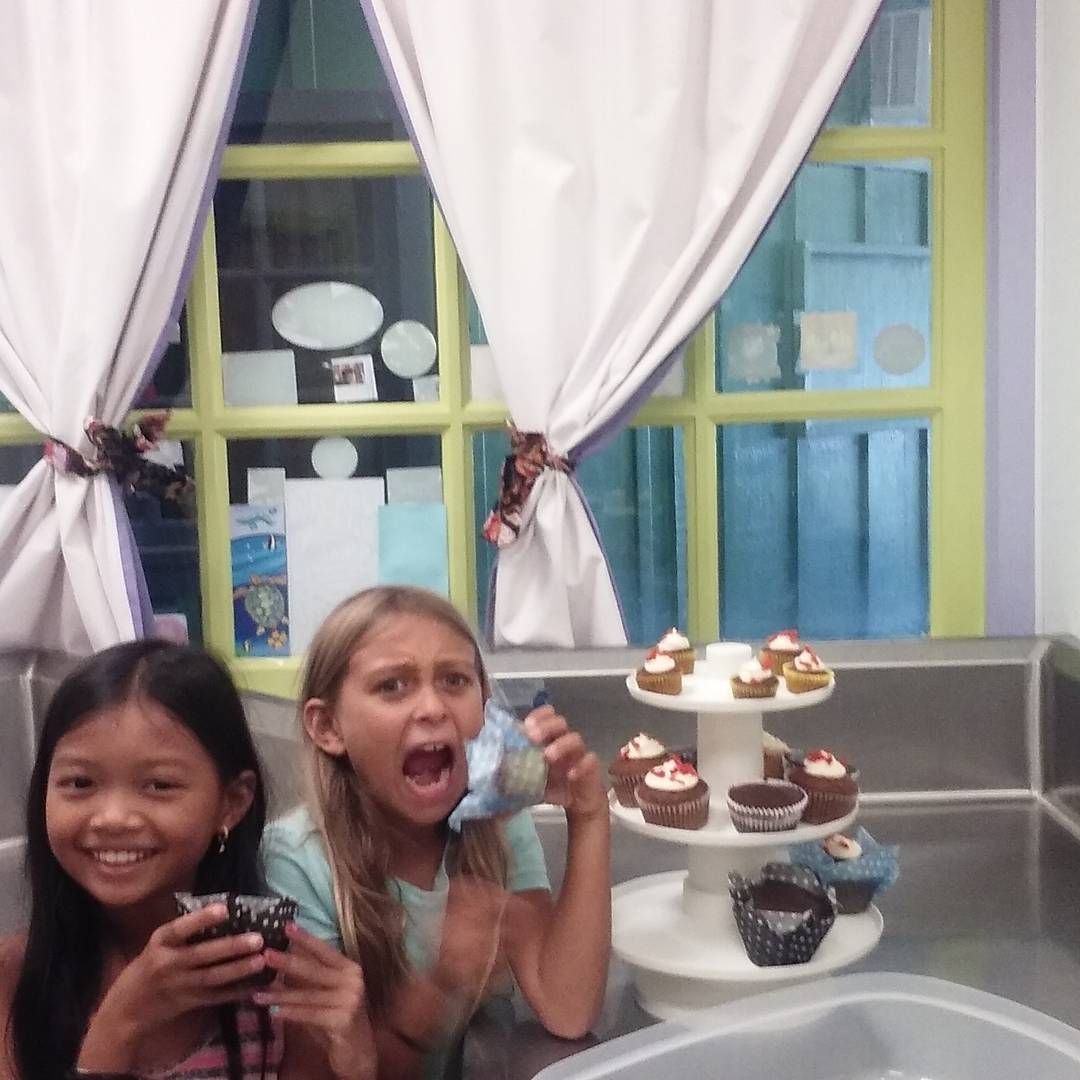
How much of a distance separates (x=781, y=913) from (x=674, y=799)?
0.11 metres

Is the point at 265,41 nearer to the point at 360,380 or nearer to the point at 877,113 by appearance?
the point at 360,380

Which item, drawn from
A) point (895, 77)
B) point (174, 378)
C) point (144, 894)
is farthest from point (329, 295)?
point (144, 894)

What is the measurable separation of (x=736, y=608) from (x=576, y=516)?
35 cm

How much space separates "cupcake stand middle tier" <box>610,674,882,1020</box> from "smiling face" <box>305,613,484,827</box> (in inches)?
6.0

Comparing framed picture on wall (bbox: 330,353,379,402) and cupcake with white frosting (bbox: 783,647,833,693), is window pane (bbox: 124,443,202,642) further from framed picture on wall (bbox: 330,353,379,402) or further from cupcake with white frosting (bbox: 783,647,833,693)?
cupcake with white frosting (bbox: 783,647,833,693)

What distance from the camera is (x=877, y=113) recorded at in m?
1.59

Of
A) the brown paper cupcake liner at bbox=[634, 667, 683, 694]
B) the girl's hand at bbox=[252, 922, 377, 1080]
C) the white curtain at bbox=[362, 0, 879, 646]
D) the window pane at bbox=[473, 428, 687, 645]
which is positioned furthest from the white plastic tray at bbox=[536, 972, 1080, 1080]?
the window pane at bbox=[473, 428, 687, 645]

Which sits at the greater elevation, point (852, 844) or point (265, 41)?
point (265, 41)

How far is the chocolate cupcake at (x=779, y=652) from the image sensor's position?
1013 millimetres

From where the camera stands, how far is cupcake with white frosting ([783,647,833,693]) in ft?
3.21

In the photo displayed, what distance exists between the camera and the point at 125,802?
→ 0.83m

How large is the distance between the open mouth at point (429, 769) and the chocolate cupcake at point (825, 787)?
275 millimetres

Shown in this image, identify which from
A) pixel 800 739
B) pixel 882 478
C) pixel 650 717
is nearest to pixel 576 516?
pixel 650 717

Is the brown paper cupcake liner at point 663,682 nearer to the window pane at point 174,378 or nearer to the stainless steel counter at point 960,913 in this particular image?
the stainless steel counter at point 960,913
